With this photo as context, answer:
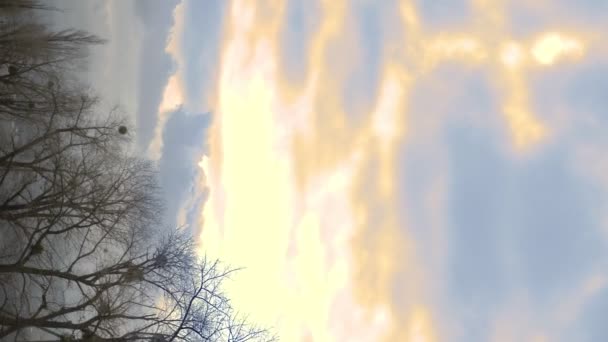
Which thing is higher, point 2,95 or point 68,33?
point 68,33

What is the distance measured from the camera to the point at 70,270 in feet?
69.6

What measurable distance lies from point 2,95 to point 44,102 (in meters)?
1.65

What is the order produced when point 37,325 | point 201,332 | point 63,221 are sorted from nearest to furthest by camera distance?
point 37,325 < point 201,332 < point 63,221

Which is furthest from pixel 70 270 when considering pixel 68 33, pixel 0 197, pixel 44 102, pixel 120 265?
pixel 68 33

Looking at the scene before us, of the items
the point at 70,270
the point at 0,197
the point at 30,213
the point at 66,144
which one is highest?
the point at 66,144

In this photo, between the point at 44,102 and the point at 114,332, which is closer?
the point at 114,332

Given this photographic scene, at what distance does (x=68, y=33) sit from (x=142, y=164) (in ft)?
21.1

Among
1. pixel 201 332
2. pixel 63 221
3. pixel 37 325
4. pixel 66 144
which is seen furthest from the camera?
pixel 66 144

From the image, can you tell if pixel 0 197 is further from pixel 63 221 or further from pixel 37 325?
pixel 37 325

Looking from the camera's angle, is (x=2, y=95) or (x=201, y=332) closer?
(x=201, y=332)

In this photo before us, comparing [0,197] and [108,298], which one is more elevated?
[0,197]

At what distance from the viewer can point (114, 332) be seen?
20.3 meters

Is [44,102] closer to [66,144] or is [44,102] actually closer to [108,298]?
[66,144]

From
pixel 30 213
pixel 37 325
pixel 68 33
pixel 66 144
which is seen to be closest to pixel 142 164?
pixel 66 144
